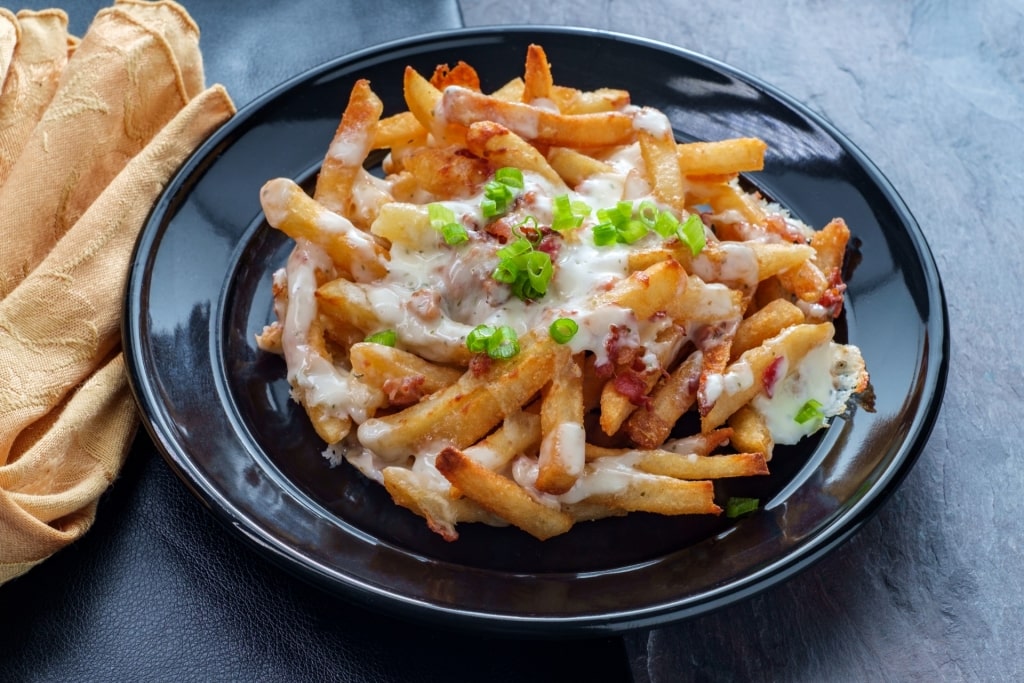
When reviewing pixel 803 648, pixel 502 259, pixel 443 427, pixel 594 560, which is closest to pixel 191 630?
pixel 443 427

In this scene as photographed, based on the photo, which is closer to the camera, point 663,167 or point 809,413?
point 809,413

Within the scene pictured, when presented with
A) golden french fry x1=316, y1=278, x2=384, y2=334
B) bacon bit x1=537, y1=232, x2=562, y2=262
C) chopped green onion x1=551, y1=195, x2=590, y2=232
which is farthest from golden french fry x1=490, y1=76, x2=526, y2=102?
golden french fry x1=316, y1=278, x2=384, y2=334

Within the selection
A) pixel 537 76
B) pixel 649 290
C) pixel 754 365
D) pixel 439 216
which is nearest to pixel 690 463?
pixel 754 365

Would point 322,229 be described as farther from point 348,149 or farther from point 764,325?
point 764,325

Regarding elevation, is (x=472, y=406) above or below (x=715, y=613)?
above

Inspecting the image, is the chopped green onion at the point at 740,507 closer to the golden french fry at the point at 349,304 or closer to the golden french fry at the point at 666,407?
the golden french fry at the point at 666,407

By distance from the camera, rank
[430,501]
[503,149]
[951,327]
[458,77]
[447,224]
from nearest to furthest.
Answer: [430,501]
[447,224]
[503,149]
[458,77]
[951,327]

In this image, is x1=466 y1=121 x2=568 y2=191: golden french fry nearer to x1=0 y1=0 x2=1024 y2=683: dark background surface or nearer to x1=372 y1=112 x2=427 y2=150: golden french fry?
x1=372 y1=112 x2=427 y2=150: golden french fry

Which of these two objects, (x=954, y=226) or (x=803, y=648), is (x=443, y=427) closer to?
(x=803, y=648)
